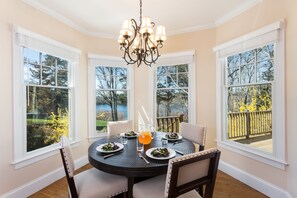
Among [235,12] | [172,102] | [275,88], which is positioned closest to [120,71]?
[172,102]

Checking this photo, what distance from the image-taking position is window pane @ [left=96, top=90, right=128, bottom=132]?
374cm

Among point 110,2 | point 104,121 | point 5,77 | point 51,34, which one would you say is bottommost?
point 104,121

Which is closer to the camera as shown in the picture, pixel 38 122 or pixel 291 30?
pixel 291 30

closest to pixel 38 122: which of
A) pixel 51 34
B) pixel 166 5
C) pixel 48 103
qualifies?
pixel 48 103

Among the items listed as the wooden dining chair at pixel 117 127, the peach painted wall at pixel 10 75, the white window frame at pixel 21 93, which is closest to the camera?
the peach painted wall at pixel 10 75

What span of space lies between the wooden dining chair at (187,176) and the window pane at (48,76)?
2.26 meters

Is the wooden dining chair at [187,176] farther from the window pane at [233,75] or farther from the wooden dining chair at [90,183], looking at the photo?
the window pane at [233,75]

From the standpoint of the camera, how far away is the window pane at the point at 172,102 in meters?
3.67

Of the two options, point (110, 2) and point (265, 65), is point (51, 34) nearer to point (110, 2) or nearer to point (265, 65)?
point (110, 2)

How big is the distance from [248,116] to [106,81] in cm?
281

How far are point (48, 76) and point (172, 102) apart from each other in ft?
7.91

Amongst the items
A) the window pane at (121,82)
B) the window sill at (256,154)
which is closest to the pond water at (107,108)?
the window pane at (121,82)

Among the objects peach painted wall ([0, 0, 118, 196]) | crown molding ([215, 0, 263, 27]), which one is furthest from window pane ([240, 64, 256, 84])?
peach painted wall ([0, 0, 118, 196])

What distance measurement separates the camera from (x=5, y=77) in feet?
7.00
